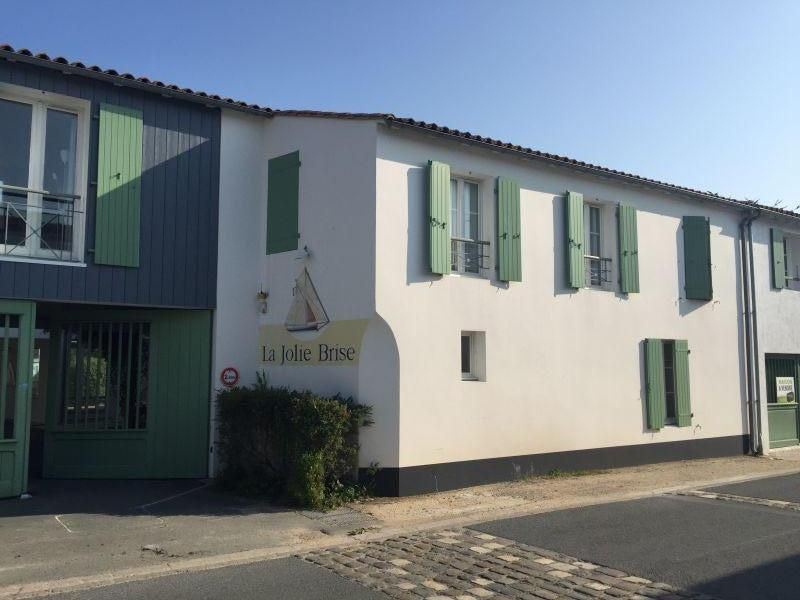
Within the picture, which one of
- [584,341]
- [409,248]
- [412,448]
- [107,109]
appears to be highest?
[107,109]

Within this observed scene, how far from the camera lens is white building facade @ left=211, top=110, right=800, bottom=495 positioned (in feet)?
32.2

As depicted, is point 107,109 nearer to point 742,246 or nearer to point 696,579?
point 696,579

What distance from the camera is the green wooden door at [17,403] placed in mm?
9141

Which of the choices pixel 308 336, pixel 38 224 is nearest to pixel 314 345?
pixel 308 336

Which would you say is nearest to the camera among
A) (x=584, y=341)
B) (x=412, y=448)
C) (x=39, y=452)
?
(x=412, y=448)

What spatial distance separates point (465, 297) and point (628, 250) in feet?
12.6

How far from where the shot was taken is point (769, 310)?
15.1 metres

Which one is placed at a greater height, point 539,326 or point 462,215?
point 462,215

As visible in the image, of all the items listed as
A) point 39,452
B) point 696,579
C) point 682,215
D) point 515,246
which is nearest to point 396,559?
point 696,579

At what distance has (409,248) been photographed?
10039 millimetres

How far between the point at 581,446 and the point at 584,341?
1724 mm

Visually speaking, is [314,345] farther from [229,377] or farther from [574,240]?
[574,240]

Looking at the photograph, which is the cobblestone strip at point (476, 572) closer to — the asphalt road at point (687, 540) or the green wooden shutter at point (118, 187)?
the asphalt road at point (687, 540)

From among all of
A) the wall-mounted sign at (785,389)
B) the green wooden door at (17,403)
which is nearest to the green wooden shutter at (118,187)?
the green wooden door at (17,403)
